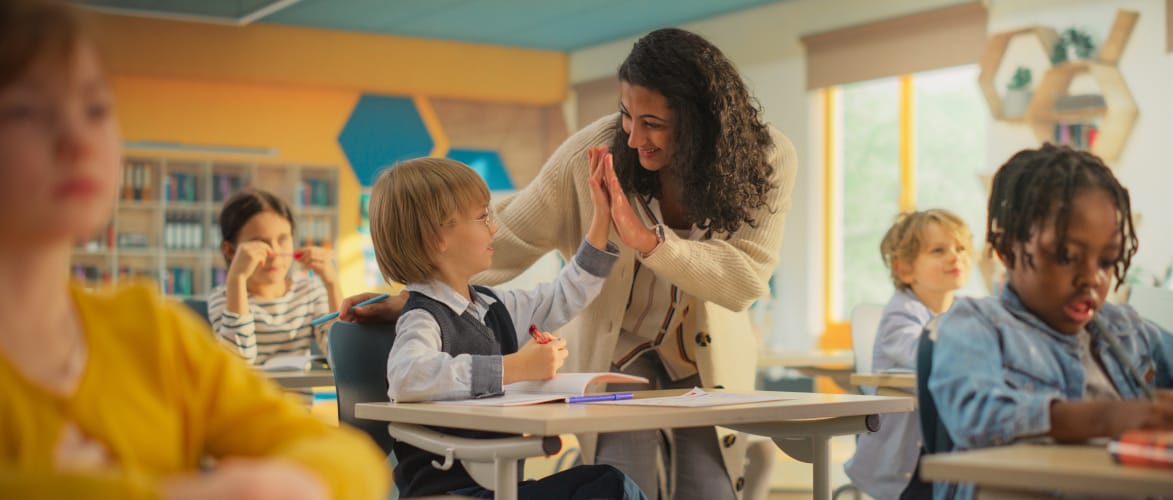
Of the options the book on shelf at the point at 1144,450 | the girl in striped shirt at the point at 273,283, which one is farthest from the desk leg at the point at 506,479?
the girl in striped shirt at the point at 273,283

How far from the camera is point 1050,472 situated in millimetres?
1211

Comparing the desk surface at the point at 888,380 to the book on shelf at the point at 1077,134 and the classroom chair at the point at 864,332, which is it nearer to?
the classroom chair at the point at 864,332

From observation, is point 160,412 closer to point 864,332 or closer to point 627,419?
point 627,419

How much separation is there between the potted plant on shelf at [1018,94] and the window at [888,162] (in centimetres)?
84

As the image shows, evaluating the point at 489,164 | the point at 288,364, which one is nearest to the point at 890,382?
the point at 288,364

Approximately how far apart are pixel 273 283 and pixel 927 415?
8.63 ft

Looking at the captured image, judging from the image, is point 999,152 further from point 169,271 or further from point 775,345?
point 169,271

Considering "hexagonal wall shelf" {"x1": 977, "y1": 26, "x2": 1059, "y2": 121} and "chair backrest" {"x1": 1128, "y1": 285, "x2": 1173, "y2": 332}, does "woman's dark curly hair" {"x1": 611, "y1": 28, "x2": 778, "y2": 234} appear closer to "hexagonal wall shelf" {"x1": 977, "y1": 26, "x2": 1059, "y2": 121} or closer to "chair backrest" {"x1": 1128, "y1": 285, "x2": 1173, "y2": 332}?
"chair backrest" {"x1": 1128, "y1": 285, "x2": 1173, "y2": 332}

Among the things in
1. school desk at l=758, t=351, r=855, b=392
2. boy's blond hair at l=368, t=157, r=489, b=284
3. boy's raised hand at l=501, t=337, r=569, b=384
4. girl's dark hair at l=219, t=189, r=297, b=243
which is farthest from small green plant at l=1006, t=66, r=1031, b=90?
boy's raised hand at l=501, t=337, r=569, b=384

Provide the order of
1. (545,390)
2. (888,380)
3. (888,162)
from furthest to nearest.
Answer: (888,162), (888,380), (545,390)

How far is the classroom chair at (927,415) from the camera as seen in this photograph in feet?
5.63

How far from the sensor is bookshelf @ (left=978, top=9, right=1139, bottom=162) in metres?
6.51

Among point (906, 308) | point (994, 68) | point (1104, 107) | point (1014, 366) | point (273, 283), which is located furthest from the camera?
point (994, 68)

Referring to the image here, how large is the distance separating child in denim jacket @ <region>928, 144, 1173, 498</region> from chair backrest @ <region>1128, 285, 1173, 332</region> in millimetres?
1424
